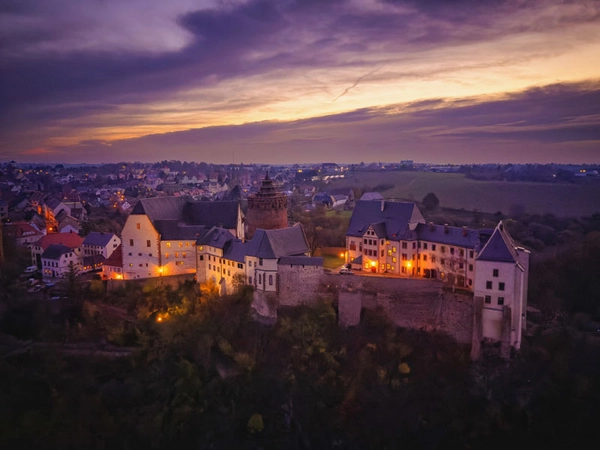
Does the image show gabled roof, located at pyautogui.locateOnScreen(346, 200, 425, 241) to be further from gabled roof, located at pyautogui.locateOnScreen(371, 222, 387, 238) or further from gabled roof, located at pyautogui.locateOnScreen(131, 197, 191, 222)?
gabled roof, located at pyautogui.locateOnScreen(131, 197, 191, 222)

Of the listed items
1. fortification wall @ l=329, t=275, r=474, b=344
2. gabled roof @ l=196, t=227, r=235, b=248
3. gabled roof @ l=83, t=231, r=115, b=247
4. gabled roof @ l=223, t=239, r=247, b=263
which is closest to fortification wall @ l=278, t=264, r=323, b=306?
fortification wall @ l=329, t=275, r=474, b=344

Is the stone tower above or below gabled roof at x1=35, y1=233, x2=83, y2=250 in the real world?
above

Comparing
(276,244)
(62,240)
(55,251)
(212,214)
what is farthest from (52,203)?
(276,244)

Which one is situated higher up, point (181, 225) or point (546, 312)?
point (181, 225)

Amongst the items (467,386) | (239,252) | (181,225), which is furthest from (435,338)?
(181,225)

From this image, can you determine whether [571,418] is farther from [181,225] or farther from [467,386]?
[181,225]
